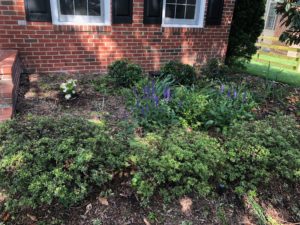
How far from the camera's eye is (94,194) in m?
2.19

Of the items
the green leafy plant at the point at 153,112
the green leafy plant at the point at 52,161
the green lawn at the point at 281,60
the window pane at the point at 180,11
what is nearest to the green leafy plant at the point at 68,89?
the green leafy plant at the point at 153,112

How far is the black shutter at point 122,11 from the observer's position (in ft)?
15.1

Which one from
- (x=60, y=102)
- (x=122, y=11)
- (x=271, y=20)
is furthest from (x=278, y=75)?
(x=271, y=20)

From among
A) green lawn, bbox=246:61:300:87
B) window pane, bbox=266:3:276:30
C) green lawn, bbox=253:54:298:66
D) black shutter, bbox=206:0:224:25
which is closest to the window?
window pane, bbox=266:3:276:30

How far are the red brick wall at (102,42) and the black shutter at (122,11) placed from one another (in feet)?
0.35

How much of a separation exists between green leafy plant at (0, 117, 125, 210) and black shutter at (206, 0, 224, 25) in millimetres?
4095

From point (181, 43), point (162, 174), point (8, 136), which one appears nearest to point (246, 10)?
point (181, 43)

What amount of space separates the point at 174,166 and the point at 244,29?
521 centimetres

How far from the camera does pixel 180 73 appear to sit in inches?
175

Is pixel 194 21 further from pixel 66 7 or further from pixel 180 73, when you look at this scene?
pixel 66 7

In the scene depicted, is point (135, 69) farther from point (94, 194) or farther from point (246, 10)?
point (246, 10)

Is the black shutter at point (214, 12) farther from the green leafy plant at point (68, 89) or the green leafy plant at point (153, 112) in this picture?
the green leafy plant at point (68, 89)

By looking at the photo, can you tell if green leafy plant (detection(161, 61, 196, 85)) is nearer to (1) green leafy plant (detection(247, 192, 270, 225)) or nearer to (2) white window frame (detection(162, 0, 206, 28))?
(2) white window frame (detection(162, 0, 206, 28))

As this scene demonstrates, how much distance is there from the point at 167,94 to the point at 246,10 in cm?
413
